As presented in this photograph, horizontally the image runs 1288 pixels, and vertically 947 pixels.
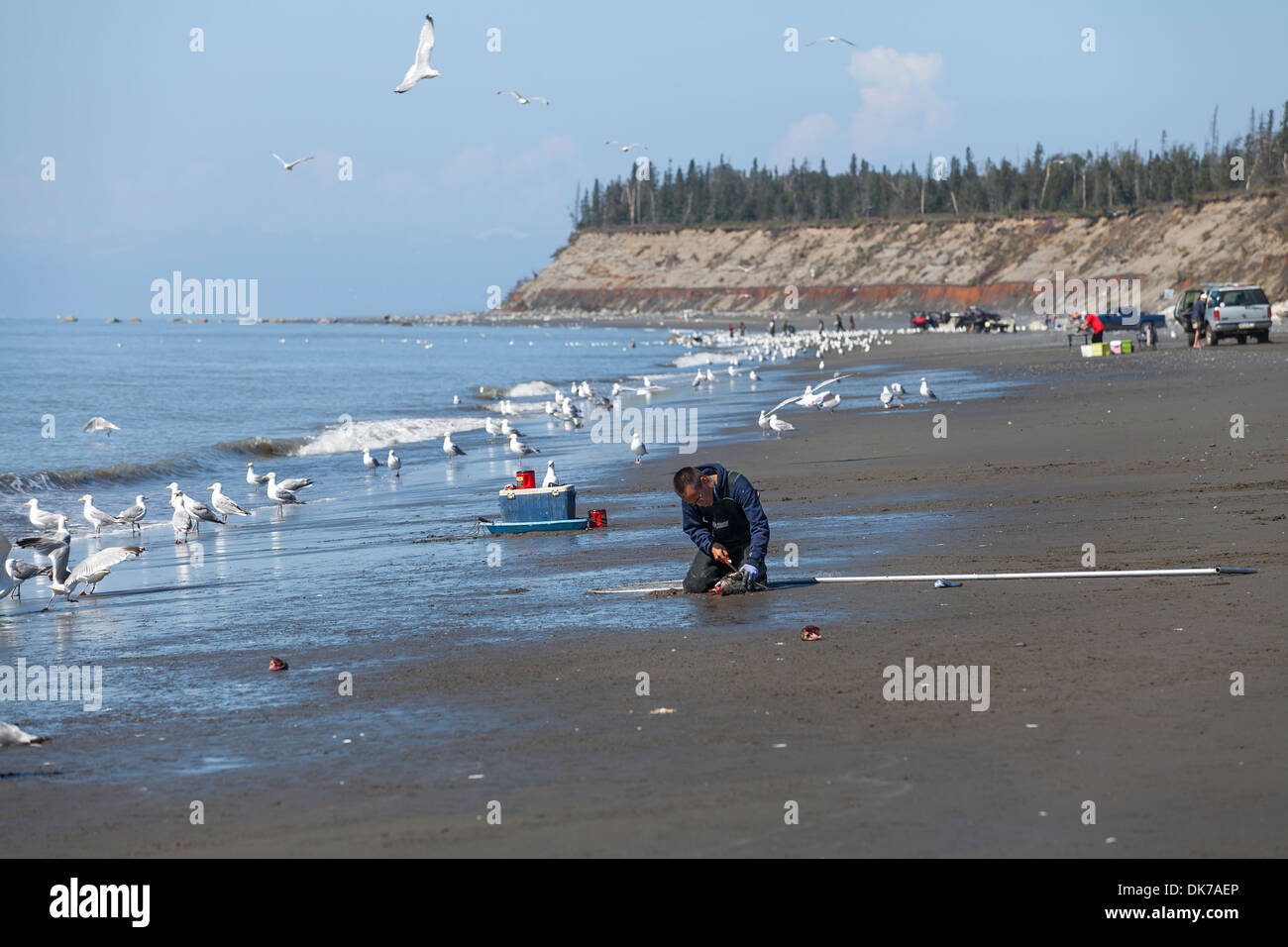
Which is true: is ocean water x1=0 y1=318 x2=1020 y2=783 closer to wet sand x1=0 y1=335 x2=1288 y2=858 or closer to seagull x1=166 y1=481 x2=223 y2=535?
wet sand x1=0 y1=335 x2=1288 y2=858

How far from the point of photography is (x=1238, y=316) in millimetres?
39875

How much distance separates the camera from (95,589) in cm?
1290

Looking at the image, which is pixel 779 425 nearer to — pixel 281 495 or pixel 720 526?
pixel 281 495

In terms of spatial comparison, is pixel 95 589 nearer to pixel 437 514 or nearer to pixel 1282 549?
pixel 437 514

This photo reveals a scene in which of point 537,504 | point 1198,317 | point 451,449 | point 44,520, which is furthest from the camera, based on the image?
point 1198,317

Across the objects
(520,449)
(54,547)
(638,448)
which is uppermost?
(638,448)

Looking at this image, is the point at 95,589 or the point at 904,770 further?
the point at 95,589

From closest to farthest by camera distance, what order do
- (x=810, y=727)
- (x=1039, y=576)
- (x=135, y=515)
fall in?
(x=810, y=727), (x=1039, y=576), (x=135, y=515)

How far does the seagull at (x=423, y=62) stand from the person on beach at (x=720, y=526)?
8983 mm

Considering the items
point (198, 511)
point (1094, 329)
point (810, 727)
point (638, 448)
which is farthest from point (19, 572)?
point (1094, 329)

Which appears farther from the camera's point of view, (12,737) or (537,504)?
(537,504)

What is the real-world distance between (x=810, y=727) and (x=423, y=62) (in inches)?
538
